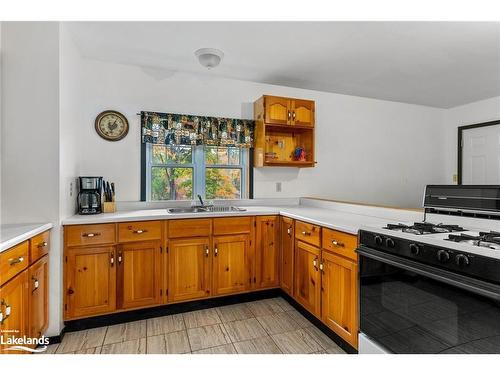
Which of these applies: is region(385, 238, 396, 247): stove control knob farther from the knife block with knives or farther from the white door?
the white door

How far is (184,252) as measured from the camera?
2512mm

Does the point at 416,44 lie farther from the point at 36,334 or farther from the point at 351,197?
the point at 36,334

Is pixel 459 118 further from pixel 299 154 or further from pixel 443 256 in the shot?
pixel 443 256

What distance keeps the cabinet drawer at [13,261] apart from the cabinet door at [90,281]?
50 cm

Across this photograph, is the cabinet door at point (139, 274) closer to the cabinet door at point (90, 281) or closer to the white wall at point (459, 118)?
the cabinet door at point (90, 281)

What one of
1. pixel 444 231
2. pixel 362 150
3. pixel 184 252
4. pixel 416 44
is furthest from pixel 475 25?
pixel 184 252

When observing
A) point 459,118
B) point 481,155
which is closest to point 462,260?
point 481,155

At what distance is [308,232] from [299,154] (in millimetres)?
1403

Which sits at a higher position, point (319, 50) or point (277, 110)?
point (319, 50)

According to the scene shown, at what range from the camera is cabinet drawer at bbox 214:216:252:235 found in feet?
8.57

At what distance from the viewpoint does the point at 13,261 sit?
5.08ft

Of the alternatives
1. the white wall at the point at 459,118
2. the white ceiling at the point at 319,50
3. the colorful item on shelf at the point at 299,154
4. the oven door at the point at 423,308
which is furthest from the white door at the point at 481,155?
the oven door at the point at 423,308

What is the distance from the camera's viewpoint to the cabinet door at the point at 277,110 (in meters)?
3.17

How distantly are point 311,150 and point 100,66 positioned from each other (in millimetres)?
2468
